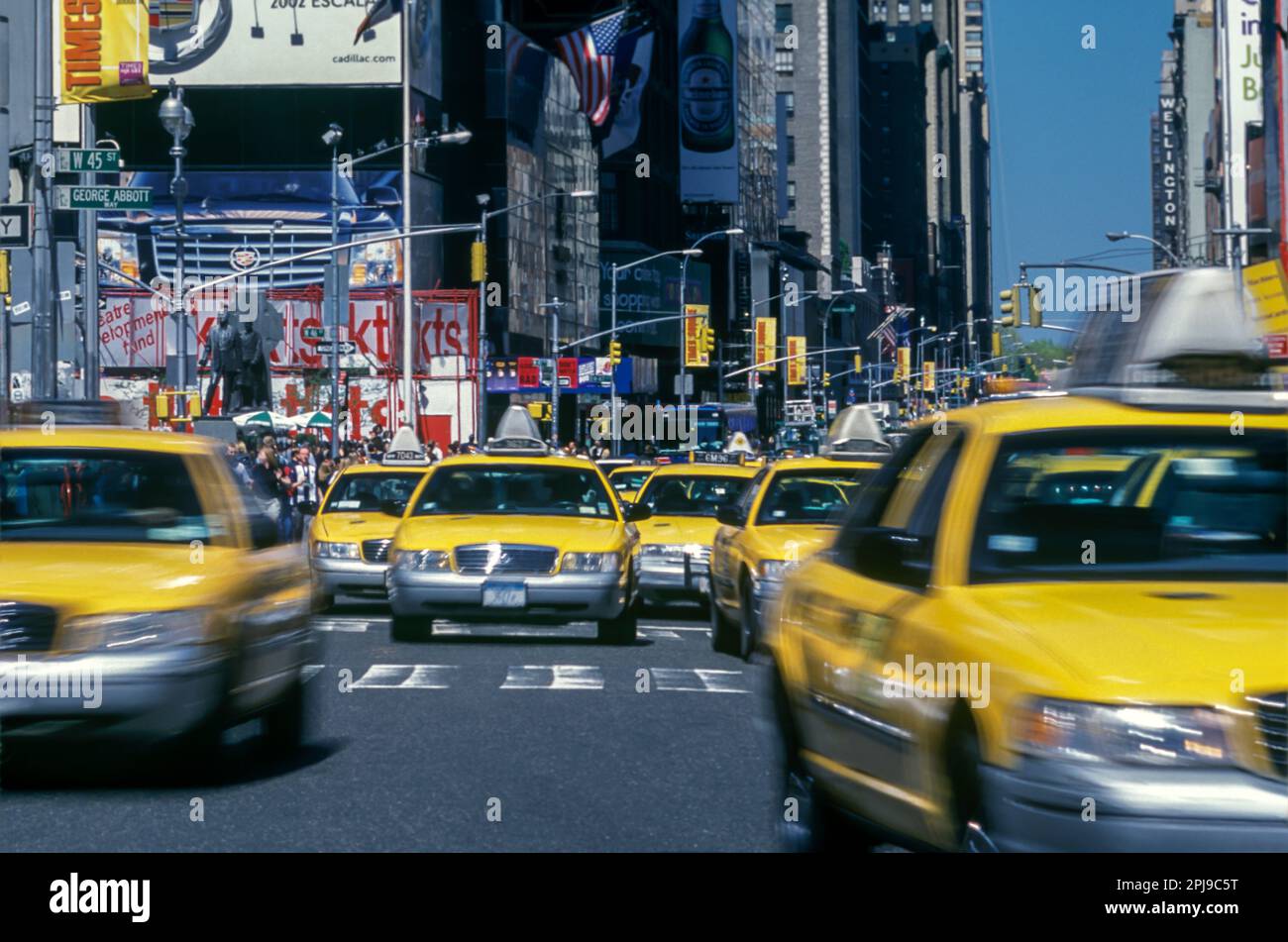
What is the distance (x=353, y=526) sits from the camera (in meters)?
23.3

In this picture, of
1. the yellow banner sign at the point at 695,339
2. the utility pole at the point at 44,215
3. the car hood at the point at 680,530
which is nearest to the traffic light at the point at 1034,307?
the yellow banner sign at the point at 695,339

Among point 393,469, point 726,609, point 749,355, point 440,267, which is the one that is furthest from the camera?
point 749,355

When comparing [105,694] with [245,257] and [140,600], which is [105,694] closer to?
[140,600]

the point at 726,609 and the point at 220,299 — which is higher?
the point at 220,299

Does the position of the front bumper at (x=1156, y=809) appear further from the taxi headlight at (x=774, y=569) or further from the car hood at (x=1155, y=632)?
the taxi headlight at (x=774, y=569)

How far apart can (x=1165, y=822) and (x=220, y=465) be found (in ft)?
22.6

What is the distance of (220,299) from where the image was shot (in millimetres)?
70688

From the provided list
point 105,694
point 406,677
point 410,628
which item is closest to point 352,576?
point 410,628

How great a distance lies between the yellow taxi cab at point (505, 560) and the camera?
18.3 metres

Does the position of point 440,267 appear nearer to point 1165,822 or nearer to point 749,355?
point 749,355

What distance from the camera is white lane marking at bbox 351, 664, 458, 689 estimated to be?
50.4 ft

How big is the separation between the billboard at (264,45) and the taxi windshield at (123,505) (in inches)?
2614
